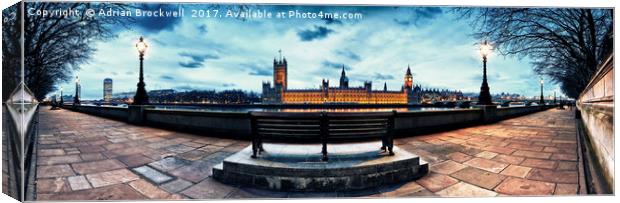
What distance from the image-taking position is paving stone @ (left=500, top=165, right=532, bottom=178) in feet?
11.0

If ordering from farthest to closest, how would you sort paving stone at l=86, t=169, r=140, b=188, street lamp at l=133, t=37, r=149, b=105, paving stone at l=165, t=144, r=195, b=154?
A: 1. street lamp at l=133, t=37, r=149, b=105
2. paving stone at l=165, t=144, r=195, b=154
3. paving stone at l=86, t=169, r=140, b=188

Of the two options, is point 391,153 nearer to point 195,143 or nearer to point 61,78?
point 195,143

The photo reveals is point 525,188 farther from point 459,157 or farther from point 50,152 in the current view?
point 50,152

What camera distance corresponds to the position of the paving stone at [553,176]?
3162mm

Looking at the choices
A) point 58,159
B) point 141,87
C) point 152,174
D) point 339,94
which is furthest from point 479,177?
point 339,94

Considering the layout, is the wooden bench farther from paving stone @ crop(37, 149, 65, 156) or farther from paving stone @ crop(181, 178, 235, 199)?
paving stone @ crop(37, 149, 65, 156)

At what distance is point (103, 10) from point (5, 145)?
6.52ft

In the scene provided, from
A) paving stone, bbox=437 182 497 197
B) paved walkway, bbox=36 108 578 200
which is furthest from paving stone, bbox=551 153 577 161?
paving stone, bbox=437 182 497 197

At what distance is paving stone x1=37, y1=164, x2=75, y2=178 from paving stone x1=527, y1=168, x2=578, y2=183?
5758mm

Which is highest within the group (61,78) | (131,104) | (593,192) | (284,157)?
(61,78)

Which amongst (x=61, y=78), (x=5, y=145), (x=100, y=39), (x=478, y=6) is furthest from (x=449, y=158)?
(x=61, y=78)

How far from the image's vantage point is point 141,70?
8.88 meters

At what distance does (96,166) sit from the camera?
3.65 m

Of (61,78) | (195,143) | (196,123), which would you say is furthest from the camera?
(61,78)
